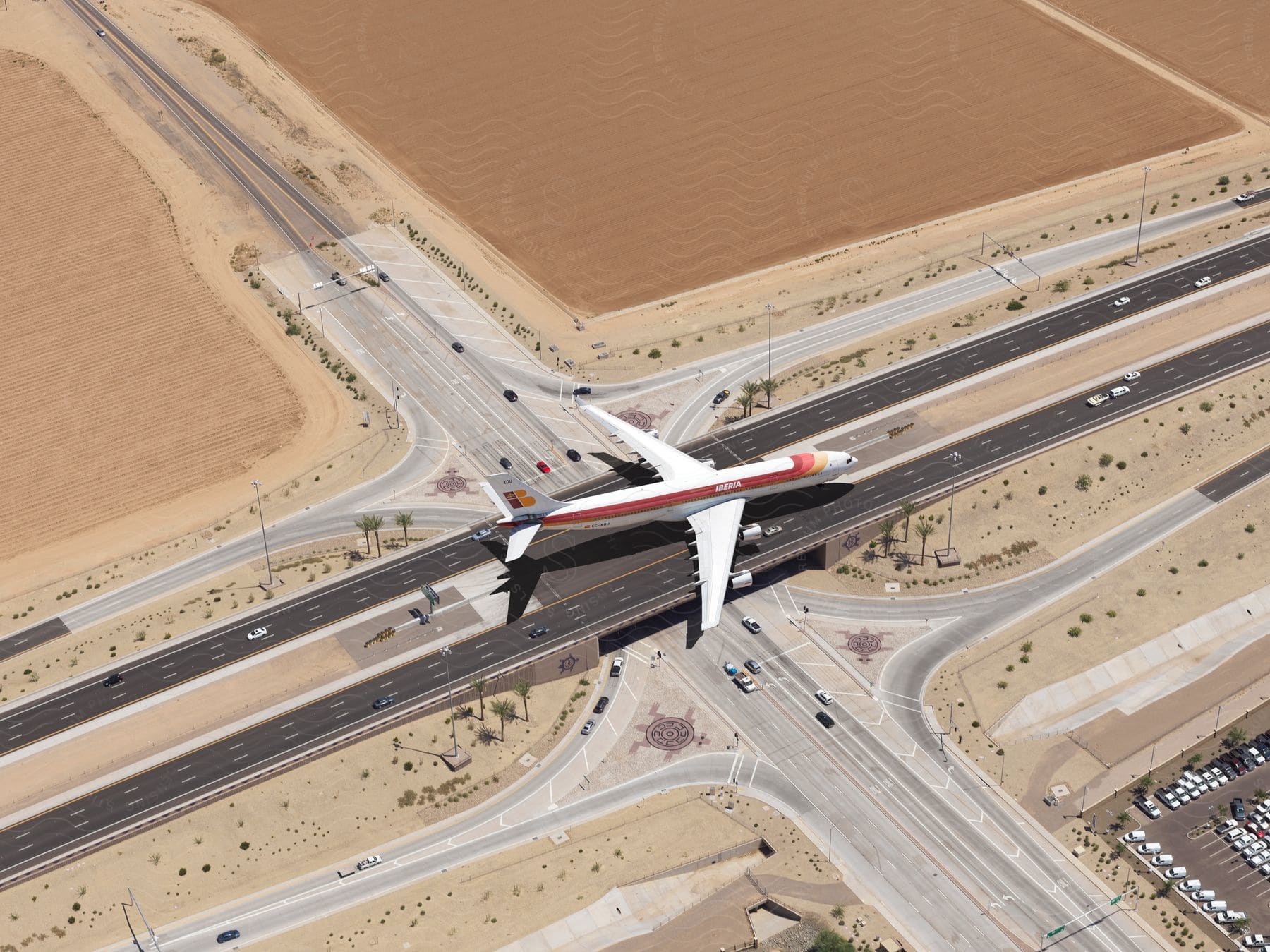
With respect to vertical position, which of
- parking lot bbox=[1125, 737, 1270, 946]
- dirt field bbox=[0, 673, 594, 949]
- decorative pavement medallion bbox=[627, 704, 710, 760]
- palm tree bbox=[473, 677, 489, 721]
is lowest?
parking lot bbox=[1125, 737, 1270, 946]

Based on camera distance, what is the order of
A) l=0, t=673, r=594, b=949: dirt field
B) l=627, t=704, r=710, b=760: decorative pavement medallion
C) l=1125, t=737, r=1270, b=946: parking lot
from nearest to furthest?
1. l=0, t=673, r=594, b=949: dirt field
2. l=1125, t=737, r=1270, b=946: parking lot
3. l=627, t=704, r=710, b=760: decorative pavement medallion

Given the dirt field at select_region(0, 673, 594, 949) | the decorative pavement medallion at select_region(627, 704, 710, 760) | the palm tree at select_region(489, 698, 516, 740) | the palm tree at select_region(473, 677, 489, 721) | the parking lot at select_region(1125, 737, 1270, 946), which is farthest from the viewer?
the palm tree at select_region(473, 677, 489, 721)

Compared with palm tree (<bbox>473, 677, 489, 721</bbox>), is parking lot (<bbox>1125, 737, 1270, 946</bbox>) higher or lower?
lower

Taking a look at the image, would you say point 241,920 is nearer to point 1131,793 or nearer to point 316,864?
point 316,864

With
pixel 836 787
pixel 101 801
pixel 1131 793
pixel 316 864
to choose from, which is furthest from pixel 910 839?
pixel 101 801

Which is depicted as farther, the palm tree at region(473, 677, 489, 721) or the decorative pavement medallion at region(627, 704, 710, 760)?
the palm tree at region(473, 677, 489, 721)

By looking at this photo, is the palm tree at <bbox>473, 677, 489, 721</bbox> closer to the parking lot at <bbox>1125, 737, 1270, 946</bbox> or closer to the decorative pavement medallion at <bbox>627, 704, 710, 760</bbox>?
the decorative pavement medallion at <bbox>627, 704, 710, 760</bbox>

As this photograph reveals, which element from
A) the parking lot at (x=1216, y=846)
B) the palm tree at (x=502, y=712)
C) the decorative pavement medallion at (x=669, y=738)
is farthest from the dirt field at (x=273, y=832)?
the parking lot at (x=1216, y=846)

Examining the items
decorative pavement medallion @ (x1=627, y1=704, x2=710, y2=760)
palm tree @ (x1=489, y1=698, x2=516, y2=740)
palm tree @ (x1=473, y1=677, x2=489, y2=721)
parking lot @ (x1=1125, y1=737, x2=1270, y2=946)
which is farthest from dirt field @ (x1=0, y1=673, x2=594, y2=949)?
parking lot @ (x1=1125, y1=737, x2=1270, y2=946)
